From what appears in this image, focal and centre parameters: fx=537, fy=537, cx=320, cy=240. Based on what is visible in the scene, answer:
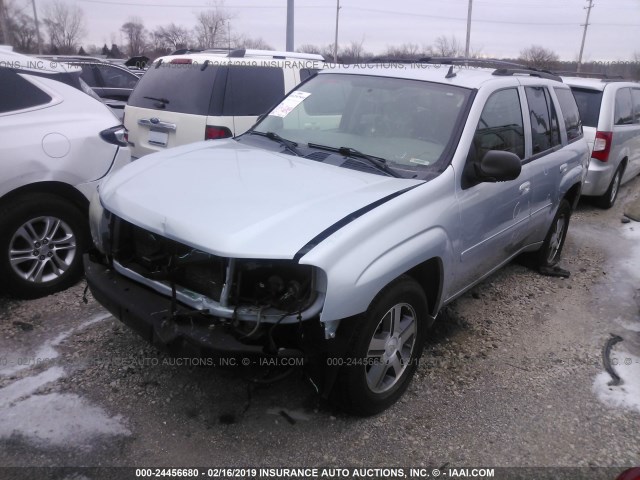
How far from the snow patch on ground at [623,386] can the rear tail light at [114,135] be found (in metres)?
4.07

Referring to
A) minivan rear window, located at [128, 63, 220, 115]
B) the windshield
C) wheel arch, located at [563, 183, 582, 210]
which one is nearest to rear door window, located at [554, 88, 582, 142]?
wheel arch, located at [563, 183, 582, 210]

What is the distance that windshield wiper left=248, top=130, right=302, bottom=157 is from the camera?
365cm

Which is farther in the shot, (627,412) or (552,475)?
(627,412)

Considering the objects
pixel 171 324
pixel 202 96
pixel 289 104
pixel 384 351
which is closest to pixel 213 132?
pixel 202 96

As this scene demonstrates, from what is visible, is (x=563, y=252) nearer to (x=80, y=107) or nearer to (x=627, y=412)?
(x=627, y=412)

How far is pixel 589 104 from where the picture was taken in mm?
7531

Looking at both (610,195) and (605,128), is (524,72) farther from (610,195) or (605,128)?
(610,195)

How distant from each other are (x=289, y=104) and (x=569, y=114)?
2785 mm

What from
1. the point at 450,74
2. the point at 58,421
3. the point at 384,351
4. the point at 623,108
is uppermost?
the point at 450,74

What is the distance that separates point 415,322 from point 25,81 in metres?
3.53

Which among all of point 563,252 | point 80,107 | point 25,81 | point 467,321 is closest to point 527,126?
point 467,321

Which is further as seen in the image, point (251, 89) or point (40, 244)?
point (251, 89)

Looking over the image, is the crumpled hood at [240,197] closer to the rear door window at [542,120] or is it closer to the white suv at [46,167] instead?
the white suv at [46,167]

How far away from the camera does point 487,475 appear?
2.72 m
